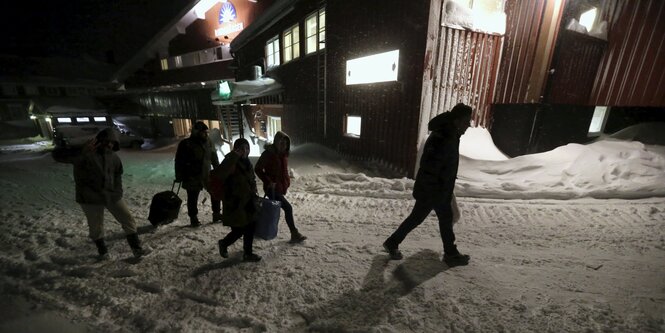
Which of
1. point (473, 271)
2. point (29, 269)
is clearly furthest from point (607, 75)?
point (29, 269)

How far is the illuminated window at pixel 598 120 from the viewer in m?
9.02

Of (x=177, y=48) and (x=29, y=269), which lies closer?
(x=29, y=269)

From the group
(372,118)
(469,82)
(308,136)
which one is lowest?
(308,136)

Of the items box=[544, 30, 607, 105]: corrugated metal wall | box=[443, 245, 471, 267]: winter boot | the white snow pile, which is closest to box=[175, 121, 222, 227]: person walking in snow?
box=[443, 245, 471, 267]: winter boot

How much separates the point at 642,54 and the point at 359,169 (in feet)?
27.0

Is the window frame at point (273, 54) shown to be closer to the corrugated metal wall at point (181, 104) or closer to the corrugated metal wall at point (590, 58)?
the corrugated metal wall at point (181, 104)

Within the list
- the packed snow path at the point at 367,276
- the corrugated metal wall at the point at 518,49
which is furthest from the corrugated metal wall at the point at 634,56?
the packed snow path at the point at 367,276

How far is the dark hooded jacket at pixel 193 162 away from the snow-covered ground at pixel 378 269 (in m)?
0.82

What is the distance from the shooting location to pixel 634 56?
22.7 ft

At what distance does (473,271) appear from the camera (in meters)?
3.02

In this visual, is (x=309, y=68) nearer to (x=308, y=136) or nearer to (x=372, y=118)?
(x=308, y=136)

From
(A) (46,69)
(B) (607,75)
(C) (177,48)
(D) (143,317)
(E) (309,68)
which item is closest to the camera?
(D) (143,317)

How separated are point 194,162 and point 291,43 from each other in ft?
31.0

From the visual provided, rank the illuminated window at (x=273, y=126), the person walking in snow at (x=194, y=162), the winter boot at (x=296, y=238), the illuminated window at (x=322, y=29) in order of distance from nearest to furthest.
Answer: the winter boot at (x=296, y=238)
the person walking in snow at (x=194, y=162)
the illuminated window at (x=322, y=29)
the illuminated window at (x=273, y=126)
